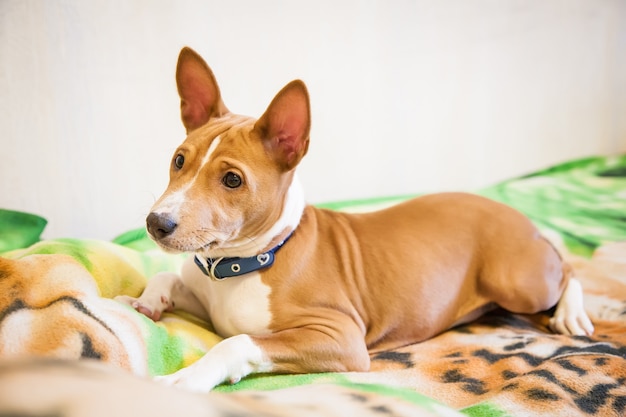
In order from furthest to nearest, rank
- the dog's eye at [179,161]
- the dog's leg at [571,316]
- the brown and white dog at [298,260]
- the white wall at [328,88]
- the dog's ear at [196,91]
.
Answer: the white wall at [328,88] → the dog's leg at [571,316] → the dog's ear at [196,91] → the dog's eye at [179,161] → the brown and white dog at [298,260]

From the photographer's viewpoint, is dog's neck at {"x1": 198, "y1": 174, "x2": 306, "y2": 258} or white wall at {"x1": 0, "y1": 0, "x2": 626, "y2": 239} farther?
white wall at {"x1": 0, "y1": 0, "x2": 626, "y2": 239}

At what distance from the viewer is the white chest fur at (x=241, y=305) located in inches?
82.6

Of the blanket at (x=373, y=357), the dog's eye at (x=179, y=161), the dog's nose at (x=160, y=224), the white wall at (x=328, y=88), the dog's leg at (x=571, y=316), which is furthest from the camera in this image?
the white wall at (x=328, y=88)

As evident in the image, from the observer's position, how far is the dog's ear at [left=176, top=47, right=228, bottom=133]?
216cm

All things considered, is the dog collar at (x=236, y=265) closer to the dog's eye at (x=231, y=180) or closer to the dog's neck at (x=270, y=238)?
the dog's neck at (x=270, y=238)

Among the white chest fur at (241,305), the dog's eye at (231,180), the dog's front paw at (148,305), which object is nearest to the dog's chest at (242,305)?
the white chest fur at (241,305)

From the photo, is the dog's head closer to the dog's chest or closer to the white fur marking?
the dog's chest

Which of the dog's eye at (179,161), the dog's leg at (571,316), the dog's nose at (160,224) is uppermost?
the dog's eye at (179,161)

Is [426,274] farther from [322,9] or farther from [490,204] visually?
[322,9]

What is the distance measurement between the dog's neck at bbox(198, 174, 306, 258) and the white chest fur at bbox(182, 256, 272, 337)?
0.32 ft

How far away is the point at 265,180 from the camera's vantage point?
6.63ft

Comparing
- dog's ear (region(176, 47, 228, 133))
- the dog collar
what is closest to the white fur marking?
the dog collar

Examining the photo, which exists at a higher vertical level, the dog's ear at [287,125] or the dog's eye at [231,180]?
the dog's ear at [287,125]

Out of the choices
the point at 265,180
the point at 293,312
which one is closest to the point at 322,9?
the point at 265,180
